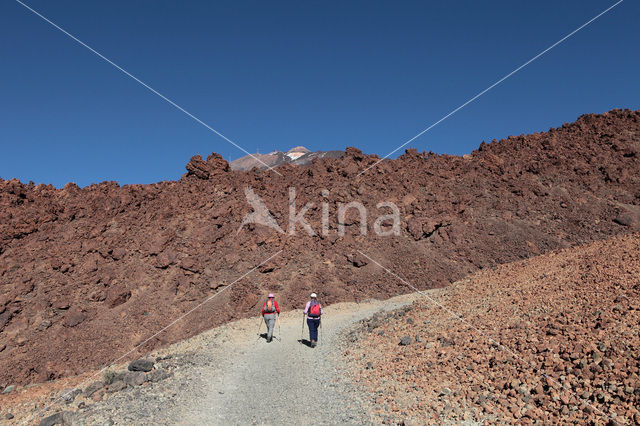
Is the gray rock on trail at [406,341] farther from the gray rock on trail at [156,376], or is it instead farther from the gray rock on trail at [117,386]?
the gray rock on trail at [117,386]

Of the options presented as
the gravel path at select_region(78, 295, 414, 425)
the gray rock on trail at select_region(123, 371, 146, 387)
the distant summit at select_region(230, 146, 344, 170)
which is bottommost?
the gravel path at select_region(78, 295, 414, 425)

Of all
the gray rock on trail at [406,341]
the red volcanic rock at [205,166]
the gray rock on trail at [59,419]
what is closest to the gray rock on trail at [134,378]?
the gray rock on trail at [59,419]

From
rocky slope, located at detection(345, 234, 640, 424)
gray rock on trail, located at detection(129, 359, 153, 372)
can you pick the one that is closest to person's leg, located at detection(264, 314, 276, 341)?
rocky slope, located at detection(345, 234, 640, 424)

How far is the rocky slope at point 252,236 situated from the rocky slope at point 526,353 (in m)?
7.93

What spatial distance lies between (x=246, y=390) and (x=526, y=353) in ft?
18.5

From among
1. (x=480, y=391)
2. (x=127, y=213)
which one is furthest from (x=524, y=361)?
(x=127, y=213)

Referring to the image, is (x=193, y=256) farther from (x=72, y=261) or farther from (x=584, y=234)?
(x=584, y=234)

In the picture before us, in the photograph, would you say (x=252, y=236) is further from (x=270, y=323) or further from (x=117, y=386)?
(x=117, y=386)

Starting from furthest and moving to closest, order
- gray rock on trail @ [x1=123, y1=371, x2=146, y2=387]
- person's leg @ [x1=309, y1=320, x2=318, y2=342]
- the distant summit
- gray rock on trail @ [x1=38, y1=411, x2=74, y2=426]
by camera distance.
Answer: the distant summit < person's leg @ [x1=309, y1=320, x2=318, y2=342] < gray rock on trail @ [x1=123, y1=371, x2=146, y2=387] < gray rock on trail @ [x1=38, y1=411, x2=74, y2=426]

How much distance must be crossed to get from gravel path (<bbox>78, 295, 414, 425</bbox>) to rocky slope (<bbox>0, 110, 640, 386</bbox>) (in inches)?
194

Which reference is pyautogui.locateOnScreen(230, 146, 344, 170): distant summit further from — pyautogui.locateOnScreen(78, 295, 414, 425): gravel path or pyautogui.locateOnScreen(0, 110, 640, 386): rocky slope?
pyautogui.locateOnScreen(78, 295, 414, 425): gravel path

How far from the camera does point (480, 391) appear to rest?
609 centimetres

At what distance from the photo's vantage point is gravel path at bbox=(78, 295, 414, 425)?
22.9ft

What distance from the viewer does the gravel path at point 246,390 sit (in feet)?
22.9
